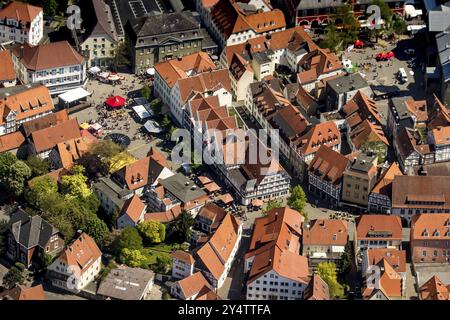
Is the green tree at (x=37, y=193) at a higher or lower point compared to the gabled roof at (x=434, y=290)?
higher

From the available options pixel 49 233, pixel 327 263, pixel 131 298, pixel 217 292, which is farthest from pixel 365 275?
pixel 49 233

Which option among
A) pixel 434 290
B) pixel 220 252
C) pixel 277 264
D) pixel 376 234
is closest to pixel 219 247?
pixel 220 252

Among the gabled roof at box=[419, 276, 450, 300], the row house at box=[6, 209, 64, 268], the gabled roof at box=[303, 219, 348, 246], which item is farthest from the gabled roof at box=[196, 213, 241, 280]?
the gabled roof at box=[419, 276, 450, 300]

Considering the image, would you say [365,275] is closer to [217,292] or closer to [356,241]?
[356,241]

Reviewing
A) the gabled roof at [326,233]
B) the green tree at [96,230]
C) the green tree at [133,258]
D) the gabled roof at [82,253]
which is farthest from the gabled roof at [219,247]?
the green tree at [96,230]

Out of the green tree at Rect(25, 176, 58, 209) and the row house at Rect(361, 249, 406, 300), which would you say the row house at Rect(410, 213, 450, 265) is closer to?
the row house at Rect(361, 249, 406, 300)

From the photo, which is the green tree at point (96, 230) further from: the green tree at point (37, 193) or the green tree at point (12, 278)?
the green tree at point (12, 278)
